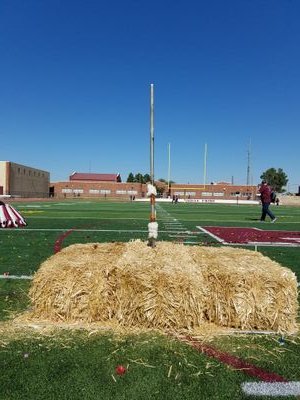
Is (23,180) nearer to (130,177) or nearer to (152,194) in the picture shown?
(130,177)

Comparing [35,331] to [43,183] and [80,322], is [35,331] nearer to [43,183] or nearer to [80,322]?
[80,322]

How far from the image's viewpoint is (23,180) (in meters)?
92.5

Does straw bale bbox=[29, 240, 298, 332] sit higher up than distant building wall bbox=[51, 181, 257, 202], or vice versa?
distant building wall bbox=[51, 181, 257, 202]

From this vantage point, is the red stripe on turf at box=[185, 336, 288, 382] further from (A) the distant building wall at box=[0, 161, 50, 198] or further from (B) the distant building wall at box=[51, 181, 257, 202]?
(B) the distant building wall at box=[51, 181, 257, 202]

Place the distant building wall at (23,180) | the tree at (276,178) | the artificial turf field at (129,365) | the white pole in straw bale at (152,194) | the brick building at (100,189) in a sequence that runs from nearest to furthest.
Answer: the artificial turf field at (129,365)
the white pole in straw bale at (152,194)
the distant building wall at (23,180)
the brick building at (100,189)
the tree at (276,178)

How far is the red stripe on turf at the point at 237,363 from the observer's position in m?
3.37

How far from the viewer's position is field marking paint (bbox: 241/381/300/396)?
308 centimetres

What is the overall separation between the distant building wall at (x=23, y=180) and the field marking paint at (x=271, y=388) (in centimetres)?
8208

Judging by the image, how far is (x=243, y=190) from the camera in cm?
10981

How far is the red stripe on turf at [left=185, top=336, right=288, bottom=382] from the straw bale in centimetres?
42

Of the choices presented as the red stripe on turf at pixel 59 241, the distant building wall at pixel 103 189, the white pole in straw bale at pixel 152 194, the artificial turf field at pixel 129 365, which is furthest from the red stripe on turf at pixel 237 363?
the distant building wall at pixel 103 189

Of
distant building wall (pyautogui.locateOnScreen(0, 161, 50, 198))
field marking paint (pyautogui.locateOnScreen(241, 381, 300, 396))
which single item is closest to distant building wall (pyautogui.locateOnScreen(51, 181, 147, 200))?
distant building wall (pyautogui.locateOnScreen(0, 161, 50, 198))

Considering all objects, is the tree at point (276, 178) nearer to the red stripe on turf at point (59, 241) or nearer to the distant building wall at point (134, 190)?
the distant building wall at point (134, 190)

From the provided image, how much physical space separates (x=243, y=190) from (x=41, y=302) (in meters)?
108
